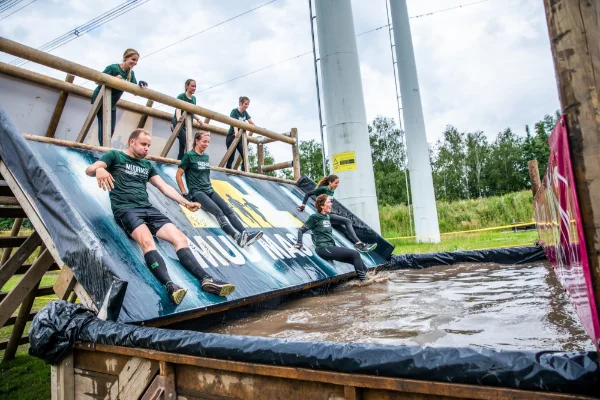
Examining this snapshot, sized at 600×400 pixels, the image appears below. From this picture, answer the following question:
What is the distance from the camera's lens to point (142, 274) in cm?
354

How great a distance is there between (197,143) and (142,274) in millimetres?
2198

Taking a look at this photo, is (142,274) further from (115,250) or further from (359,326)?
(359,326)

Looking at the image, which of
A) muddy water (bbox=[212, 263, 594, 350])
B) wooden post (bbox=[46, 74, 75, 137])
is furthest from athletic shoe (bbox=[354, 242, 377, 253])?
wooden post (bbox=[46, 74, 75, 137])

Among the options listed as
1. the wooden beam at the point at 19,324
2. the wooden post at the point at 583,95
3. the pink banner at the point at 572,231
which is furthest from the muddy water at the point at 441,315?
the wooden beam at the point at 19,324

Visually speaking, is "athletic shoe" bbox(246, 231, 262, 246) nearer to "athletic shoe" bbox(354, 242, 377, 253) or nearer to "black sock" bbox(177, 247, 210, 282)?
"black sock" bbox(177, 247, 210, 282)

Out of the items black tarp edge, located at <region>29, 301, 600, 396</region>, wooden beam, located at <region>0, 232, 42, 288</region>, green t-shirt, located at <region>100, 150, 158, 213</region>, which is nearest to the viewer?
black tarp edge, located at <region>29, 301, 600, 396</region>

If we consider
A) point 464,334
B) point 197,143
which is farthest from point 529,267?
point 197,143

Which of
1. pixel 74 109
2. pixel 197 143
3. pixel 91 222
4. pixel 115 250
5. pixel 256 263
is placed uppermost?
pixel 74 109

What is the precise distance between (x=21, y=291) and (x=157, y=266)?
1.49 m

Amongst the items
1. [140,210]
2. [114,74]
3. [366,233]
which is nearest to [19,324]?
[140,210]

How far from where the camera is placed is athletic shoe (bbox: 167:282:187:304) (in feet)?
11.1

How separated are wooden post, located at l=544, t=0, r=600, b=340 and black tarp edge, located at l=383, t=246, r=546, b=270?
5.98 m

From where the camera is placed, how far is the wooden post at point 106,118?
Result: 4.88 metres

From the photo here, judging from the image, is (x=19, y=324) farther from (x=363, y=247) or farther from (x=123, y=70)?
(x=363, y=247)
